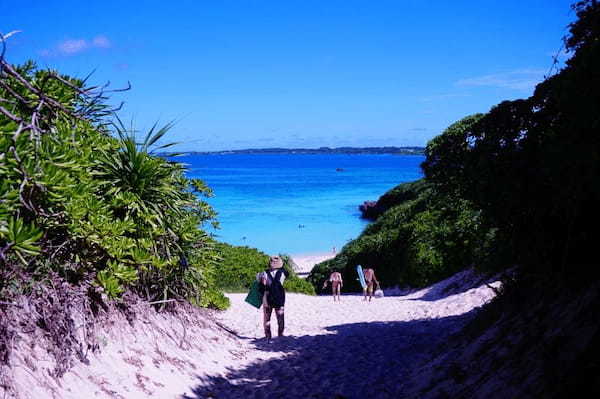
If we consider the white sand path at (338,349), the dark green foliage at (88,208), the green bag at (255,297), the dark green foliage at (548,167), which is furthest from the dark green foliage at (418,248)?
the dark green foliage at (88,208)

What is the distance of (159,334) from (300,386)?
2.25m

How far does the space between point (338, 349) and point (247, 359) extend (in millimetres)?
1720

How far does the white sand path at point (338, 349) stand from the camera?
6.78 metres

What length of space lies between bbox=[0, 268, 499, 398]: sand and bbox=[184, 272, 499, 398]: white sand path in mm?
18

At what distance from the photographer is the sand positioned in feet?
17.6

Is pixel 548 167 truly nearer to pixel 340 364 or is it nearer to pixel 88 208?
pixel 340 364

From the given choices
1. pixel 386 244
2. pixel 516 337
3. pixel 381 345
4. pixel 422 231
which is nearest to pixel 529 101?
pixel 516 337

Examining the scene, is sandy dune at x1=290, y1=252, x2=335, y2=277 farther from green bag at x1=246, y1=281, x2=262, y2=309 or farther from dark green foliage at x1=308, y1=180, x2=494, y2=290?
green bag at x1=246, y1=281, x2=262, y2=309

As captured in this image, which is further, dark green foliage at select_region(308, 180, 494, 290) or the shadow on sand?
dark green foliage at select_region(308, 180, 494, 290)

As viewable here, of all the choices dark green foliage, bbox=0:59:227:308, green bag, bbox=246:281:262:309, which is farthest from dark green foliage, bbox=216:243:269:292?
dark green foliage, bbox=0:59:227:308

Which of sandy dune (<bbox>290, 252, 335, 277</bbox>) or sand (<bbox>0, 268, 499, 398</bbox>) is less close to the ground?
sandy dune (<bbox>290, 252, 335, 277</bbox>)

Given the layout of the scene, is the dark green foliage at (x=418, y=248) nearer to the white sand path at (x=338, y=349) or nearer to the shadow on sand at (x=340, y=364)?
the white sand path at (x=338, y=349)

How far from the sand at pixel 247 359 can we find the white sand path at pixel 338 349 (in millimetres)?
18

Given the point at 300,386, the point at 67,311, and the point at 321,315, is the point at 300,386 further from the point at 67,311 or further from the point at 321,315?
the point at 321,315
